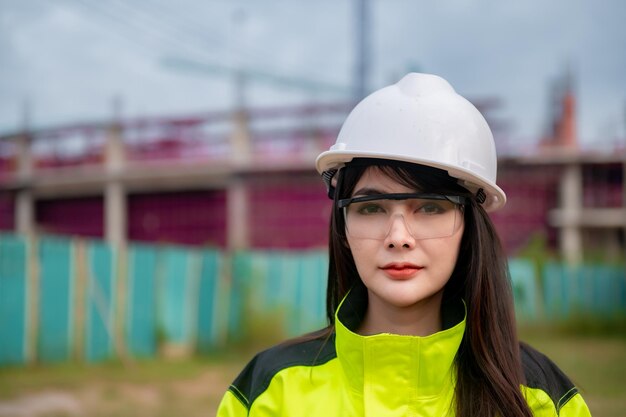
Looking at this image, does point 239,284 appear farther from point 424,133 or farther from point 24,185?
point 24,185

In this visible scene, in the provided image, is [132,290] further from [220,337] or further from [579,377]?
[579,377]

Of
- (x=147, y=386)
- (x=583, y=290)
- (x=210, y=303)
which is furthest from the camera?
(x=583, y=290)

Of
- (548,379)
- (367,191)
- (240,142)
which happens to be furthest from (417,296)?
(240,142)

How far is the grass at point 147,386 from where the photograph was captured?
25.0ft

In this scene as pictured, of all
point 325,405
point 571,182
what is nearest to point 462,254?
point 325,405

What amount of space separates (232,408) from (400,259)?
63cm

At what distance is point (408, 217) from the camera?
2.06m

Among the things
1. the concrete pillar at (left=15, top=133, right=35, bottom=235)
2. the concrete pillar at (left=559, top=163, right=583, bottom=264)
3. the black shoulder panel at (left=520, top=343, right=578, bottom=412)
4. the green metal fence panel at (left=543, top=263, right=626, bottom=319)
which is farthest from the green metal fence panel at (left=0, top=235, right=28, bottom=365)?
the concrete pillar at (left=559, top=163, right=583, bottom=264)

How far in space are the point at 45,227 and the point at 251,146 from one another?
26.2 feet

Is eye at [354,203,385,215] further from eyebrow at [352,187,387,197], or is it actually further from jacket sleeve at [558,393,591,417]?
jacket sleeve at [558,393,591,417]

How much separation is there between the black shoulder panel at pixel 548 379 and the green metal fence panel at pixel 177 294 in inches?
388

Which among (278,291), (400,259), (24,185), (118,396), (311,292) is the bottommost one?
(118,396)

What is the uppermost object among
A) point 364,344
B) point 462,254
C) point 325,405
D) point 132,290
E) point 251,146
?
point 251,146

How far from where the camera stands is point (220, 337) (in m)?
12.7
